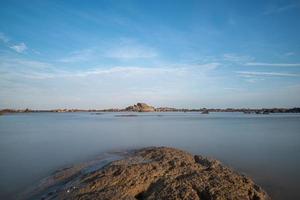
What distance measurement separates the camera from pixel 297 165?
35.0 ft

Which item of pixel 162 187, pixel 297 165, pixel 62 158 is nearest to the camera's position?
pixel 162 187

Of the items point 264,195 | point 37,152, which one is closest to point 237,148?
point 264,195

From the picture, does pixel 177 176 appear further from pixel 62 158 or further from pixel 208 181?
pixel 62 158

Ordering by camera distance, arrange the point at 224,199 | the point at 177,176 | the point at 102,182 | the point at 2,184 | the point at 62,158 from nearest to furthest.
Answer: the point at 224,199
the point at 102,182
the point at 177,176
the point at 2,184
the point at 62,158

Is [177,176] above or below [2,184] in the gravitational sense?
above

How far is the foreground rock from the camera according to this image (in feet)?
18.7

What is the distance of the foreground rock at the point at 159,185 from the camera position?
18.7 ft

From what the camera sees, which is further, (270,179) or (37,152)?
(37,152)

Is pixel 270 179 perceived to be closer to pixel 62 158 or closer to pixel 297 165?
pixel 297 165

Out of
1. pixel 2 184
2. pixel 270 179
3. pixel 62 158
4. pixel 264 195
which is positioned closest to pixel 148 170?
pixel 264 195

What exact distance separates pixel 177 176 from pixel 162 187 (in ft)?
3.25

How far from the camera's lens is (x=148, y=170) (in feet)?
24.3

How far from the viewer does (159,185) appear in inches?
248

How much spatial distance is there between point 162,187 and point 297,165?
24.7 feet
